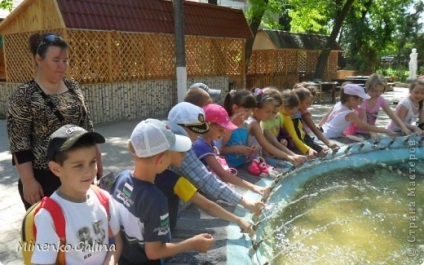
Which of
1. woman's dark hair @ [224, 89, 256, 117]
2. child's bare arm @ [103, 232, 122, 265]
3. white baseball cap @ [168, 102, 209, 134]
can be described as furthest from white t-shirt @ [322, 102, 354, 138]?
child's bare arm @ [103, 232, 122, 265]

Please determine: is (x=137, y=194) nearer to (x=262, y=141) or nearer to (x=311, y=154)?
(x=262, y=141)

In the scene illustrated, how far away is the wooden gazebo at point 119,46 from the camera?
360 inches

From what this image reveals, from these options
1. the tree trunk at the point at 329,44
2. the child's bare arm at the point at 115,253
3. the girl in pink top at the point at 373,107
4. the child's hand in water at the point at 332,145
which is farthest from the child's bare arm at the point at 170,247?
the tree trunk at the point at 329,44

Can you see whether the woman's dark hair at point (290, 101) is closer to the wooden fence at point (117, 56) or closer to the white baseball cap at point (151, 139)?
the white baseball cap at point (151, 139)

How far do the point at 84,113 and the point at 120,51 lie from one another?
26.2ft

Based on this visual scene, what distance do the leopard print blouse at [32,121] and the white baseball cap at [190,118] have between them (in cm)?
65

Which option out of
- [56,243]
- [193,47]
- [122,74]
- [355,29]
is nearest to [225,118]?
[56,243]

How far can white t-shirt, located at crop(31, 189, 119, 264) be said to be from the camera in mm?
1600

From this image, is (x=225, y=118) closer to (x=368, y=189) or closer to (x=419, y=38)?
(x=368, y=189)

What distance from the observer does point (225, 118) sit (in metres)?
3.05

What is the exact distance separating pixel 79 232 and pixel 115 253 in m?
0.25

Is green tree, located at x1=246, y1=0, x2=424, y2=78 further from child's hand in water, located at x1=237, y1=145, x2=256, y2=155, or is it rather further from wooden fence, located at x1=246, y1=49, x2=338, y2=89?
child's hand in water, located at x1=237, y1=145, x2=256, y2=155

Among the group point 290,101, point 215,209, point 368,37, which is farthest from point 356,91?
point 368,37

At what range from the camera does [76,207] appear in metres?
1.73
